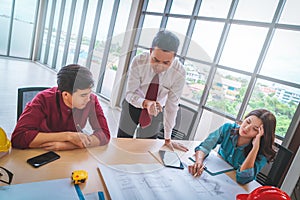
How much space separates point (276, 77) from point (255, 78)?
0.18 meters

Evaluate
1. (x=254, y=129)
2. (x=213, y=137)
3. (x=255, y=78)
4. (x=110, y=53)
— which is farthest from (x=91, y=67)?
(x=255, y=78)

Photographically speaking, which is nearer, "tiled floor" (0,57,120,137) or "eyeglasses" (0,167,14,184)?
"eyeglasses" (0,167,14,184)

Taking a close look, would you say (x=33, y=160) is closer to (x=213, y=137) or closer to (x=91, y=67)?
(x=91, y=67)

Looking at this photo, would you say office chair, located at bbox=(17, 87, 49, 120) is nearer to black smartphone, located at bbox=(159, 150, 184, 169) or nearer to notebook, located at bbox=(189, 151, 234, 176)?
black smartphone, located at bbox=(159, 150, 184, 169)

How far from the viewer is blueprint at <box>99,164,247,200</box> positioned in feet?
2.25

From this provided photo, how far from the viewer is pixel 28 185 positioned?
1.95 feet

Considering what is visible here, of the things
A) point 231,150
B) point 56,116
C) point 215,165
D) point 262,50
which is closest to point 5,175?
point 56,116

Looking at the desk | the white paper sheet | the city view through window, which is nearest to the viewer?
the white paper sheet

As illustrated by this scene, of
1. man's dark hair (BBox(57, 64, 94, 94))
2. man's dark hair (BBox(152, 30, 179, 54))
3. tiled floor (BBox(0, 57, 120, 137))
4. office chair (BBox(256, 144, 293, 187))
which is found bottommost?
tiled floor (BBox(0, 57, 120, 137))

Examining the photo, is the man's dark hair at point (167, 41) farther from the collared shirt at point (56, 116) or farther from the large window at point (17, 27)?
the large window at point (17, 27)

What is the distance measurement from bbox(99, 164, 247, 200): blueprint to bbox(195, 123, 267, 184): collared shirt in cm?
9

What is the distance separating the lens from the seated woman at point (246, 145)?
3.25 feet

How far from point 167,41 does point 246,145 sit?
0.79 meters

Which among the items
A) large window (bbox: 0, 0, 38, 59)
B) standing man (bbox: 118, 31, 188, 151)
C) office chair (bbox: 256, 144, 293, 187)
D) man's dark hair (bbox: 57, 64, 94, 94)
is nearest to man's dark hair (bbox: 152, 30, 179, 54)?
standing man (bbox: 118, 31, 188, 151)
